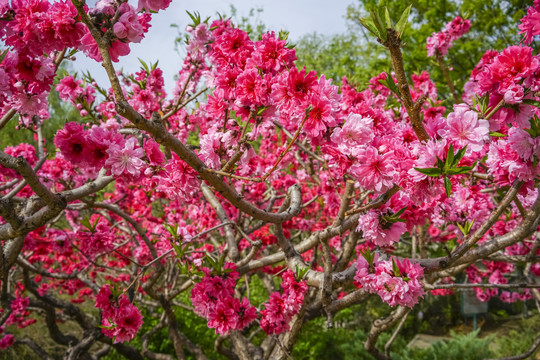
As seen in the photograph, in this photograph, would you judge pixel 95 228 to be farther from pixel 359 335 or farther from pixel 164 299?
pixel 359 335

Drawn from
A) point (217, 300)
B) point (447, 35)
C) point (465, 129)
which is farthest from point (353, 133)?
point (447, 35)

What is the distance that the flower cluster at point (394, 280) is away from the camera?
1.62m

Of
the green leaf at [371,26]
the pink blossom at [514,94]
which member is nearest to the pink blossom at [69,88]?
the green leaf at [371,26]

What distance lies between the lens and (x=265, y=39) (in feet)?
5.80

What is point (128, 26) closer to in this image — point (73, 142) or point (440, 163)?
point (73, 142)

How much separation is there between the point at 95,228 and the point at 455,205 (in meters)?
A: 3.27

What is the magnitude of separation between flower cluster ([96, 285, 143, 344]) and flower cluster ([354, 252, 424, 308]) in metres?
1.49

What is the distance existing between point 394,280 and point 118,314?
1.69 metres

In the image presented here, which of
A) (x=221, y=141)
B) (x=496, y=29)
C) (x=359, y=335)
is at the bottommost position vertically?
(x=359, y=335)

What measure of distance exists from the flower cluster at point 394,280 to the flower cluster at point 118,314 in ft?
4.89

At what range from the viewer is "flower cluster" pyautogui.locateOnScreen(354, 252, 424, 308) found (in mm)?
1615


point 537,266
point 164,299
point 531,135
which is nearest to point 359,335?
point 537,266

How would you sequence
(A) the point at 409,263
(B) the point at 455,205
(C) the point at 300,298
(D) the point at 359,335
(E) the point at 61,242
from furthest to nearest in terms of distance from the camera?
(D) the point at 359,335 < (E) the point at 61,242 < (B) the point at 455,205 < (C) the point at 300,298 < (A) the point at 409,263

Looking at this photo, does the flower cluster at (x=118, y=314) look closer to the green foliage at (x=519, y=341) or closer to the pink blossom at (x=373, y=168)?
the pink blossom at (x=373, y=168)
